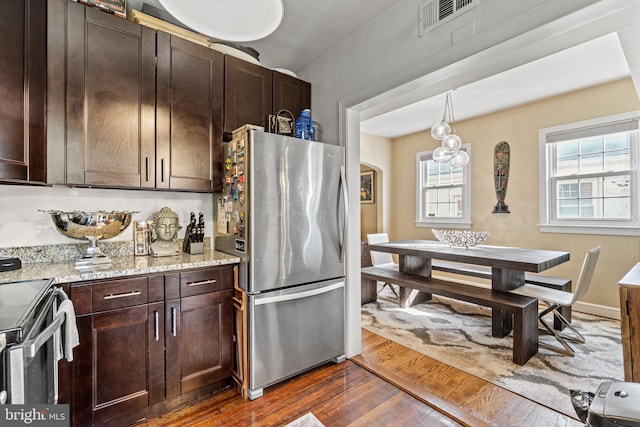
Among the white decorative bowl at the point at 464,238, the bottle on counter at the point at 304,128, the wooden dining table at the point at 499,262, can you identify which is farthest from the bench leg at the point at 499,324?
the bottle on counter at the point at 304,128

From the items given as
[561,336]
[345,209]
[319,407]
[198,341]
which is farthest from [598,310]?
[198,341]

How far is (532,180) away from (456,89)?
1807 mm

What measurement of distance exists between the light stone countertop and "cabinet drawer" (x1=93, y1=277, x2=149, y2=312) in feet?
0.16

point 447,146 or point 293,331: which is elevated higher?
point 447,146

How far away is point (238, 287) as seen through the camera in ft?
6.83

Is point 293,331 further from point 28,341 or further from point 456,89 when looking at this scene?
point 456,89

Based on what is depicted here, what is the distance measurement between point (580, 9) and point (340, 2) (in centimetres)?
138

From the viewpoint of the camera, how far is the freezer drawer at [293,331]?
2002 millimetres

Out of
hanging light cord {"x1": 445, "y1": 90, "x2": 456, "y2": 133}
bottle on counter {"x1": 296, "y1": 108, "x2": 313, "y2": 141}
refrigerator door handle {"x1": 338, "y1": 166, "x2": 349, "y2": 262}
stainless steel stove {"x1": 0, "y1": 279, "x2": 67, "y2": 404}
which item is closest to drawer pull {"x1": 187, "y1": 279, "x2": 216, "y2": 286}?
stainless steel stove {"x1": 0, "y1": 279, "x2": 67, "y2": 404}

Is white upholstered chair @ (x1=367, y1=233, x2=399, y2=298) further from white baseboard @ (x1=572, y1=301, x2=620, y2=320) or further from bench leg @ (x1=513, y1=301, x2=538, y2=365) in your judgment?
white baseboard @ (x1=572, y1=301, x2=620, y2=320)

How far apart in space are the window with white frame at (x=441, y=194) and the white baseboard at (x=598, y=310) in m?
1.66

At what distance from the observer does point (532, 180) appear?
13.2ft

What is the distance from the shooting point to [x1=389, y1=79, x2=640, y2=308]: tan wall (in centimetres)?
336

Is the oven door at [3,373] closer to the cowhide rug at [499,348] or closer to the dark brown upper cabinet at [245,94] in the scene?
the dark brown upper cabinet at [245,94]
